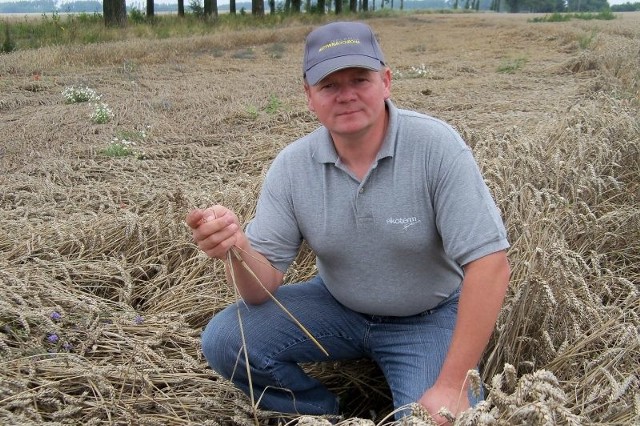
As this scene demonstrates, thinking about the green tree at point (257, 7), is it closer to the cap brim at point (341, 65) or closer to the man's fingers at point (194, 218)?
the cap brim at point (341, 65)

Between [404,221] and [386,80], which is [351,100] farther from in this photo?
[404,221]

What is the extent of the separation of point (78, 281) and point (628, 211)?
2.63 meters

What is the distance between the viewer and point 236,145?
5871 mm

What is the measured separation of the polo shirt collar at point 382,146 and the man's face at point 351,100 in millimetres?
43

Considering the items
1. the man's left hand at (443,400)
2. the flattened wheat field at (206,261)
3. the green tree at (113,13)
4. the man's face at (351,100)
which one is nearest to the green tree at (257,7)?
the green tree at (113,13)

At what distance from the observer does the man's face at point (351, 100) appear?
211 centimetres

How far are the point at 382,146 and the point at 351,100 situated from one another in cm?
17

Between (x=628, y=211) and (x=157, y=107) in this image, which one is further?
(x=157, y=107)

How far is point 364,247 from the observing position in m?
2.17

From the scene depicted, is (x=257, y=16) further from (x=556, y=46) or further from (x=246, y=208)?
(x=246, y=208)

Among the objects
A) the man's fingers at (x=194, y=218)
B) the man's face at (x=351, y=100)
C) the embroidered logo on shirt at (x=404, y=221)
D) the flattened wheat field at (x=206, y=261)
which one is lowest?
the flattened wheat field at (x=206, y=261)

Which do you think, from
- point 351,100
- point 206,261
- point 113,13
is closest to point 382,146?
point 351,100

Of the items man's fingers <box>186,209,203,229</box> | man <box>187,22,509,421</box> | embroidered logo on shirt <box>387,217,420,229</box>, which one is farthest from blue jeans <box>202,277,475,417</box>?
man's fingers <box>186,209,203,229</box>

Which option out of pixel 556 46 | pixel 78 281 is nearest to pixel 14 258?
pixel 78 281
